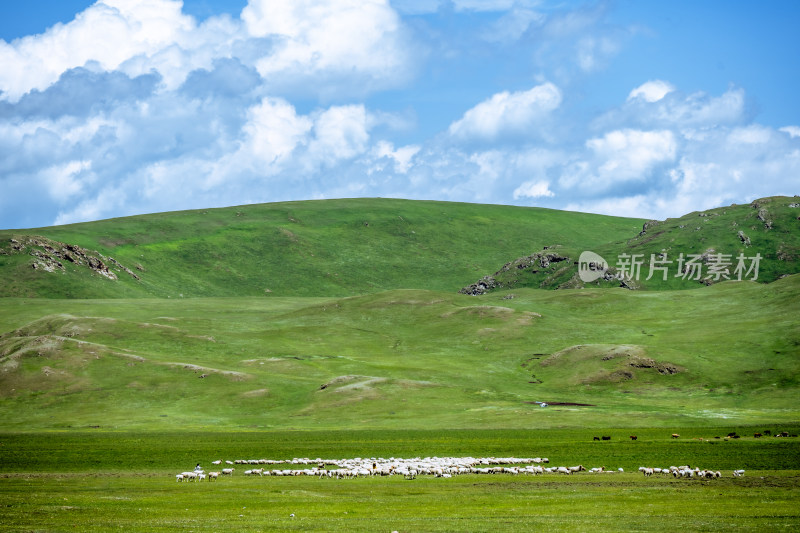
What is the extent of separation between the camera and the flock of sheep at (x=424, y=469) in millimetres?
59344

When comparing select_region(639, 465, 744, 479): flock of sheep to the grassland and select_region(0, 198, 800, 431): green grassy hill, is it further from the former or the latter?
select_region(0, 198, 800, 431): green grassy hill

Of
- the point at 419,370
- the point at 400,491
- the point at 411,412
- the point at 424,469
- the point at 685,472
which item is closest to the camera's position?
the point at 400,491

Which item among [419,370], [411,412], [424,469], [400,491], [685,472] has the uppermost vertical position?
[685,472]

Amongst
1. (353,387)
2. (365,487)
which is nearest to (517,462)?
(365,487)

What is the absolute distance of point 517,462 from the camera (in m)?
67.9

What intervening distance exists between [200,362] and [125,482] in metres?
84.9

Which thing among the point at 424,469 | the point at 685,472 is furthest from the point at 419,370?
the point at 685,472

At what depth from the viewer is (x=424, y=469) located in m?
61.6

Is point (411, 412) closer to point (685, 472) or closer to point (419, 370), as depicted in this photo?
point (419, 370)

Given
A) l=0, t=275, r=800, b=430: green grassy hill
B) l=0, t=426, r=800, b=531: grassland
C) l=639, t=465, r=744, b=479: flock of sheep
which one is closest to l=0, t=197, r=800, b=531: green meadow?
l=0, t=426, r=800, b=531: grassland

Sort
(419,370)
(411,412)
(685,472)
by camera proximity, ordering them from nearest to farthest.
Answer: (685,472)
(411,412)
(419,370)

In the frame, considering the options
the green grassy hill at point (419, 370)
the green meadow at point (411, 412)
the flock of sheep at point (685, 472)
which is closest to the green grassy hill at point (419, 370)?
the green grassy hill at point (419, 370)

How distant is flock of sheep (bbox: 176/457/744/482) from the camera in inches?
2336

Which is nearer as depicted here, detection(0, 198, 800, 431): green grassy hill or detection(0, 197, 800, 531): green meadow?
detection(0, 197, 800, 531): green meadow
